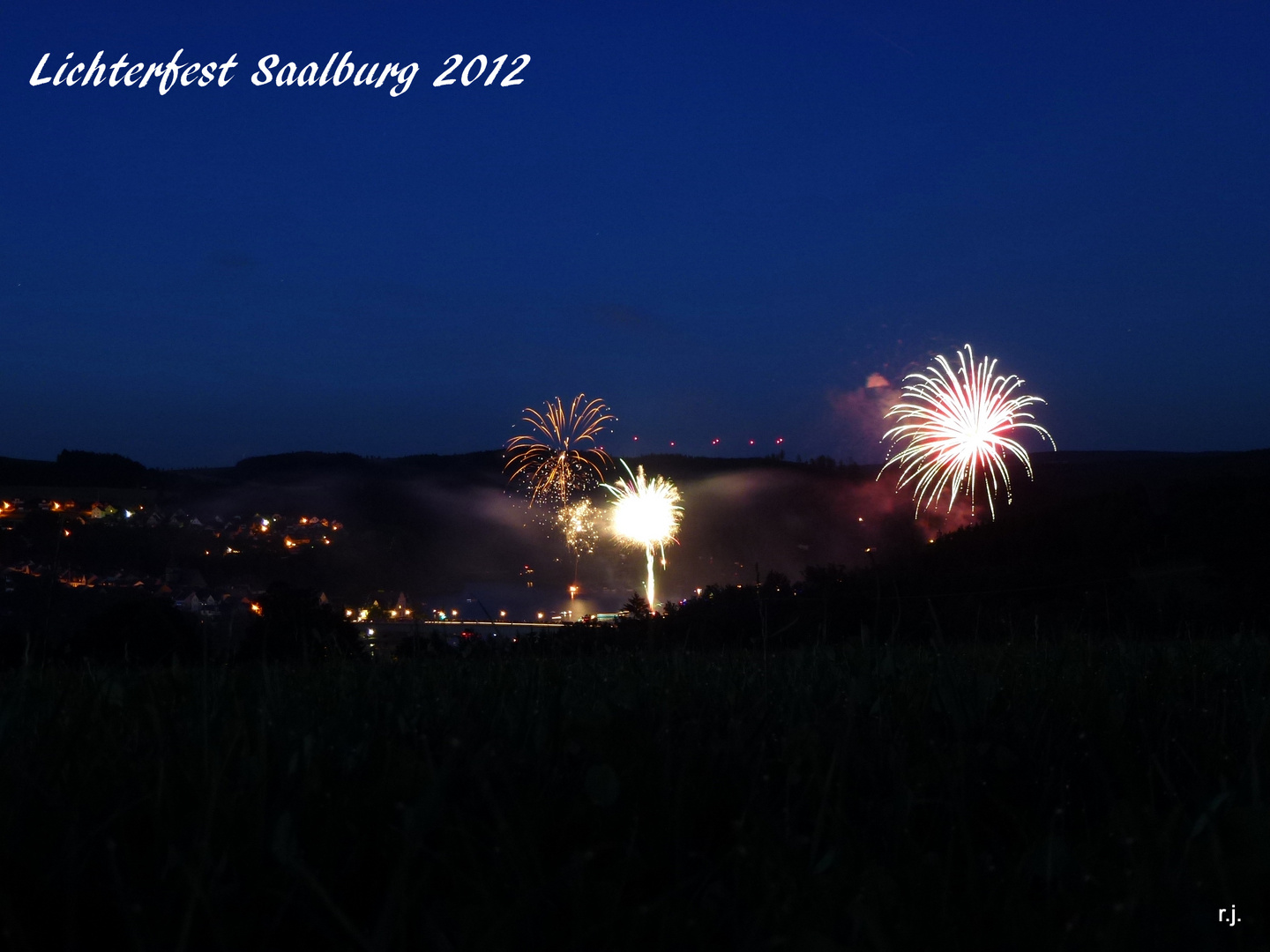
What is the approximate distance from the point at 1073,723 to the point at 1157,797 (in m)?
0.66

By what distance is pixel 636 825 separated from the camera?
5.80 ft

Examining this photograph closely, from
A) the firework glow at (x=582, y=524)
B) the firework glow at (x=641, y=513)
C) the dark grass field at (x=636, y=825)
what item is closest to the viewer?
the dark grass field at (x=636, y=825)

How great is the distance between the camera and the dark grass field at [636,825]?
1.38 m

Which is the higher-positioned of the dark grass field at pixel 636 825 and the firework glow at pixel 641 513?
the firework glow at pixel 641 513

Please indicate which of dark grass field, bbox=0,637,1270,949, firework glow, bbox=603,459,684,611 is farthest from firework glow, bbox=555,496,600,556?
dark grass field, bbox=0,637,1270,949

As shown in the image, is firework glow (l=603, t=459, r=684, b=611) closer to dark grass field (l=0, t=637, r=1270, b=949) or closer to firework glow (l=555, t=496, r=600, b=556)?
firework glow (l=555, t=496, r=600, b=556)

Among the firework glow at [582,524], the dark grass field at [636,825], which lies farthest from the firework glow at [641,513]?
the dark grass field at [636,825]

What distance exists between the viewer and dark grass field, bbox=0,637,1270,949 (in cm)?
138

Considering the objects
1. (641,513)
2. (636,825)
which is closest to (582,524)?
(641,513)

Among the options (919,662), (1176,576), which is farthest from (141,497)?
(919,662)

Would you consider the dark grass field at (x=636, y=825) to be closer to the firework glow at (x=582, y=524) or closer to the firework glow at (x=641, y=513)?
the firework glow at (x=641, y=513)

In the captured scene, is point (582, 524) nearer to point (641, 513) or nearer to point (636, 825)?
point (641, 513)

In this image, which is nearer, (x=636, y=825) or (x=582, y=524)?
(x=636, y=825)

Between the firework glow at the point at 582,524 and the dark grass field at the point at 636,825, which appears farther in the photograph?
the firework glow at the point at 582,524
